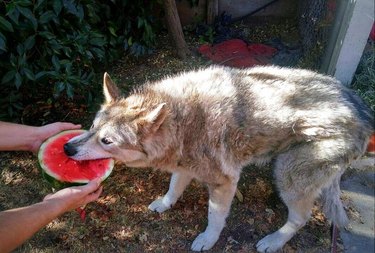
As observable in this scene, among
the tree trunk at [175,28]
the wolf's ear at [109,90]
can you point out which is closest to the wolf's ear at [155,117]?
the wolf's ear at [109,90]

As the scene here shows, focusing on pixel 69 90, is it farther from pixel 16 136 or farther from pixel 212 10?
pixel 212 10

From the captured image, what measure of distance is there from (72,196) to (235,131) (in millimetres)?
1449

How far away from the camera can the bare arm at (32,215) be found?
2557 mm

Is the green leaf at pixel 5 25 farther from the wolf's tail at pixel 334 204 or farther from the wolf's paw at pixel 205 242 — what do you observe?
the wolf's tail at pixel 334 204

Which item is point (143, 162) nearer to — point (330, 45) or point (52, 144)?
point (52, 144)

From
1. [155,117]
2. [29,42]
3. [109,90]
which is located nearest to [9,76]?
[29,42]

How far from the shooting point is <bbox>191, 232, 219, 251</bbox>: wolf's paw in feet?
Result: 12.8

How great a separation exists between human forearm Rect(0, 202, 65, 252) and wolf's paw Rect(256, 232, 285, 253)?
205cm

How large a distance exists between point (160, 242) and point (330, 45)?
3690mm

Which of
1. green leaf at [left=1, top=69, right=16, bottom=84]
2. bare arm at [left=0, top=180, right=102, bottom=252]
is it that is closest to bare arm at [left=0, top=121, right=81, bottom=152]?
green leaf at [left=1, top=69, right=16, bottom=84]

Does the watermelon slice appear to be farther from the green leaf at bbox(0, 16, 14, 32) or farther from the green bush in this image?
the green leaf at bbox(0, 16, 14, 32)

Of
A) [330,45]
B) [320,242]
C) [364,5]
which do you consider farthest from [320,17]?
[320,242]

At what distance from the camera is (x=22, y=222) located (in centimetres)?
264

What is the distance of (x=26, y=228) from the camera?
8.70ft
